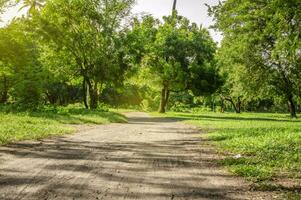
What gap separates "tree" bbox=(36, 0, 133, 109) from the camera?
4009 cm

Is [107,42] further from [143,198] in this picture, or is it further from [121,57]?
[143,198]

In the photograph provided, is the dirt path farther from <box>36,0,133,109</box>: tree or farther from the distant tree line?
<box>36,0,133,109</box>: tree

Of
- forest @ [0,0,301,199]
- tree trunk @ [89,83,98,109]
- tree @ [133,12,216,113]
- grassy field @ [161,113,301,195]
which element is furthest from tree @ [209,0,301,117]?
tree trunk @ [89,83,98,109]

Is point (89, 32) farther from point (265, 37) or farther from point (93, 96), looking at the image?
point (265, 37)

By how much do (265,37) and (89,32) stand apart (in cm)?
1769

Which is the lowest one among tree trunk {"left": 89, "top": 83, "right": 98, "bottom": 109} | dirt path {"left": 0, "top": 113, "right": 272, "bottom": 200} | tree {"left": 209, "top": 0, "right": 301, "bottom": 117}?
dirt path {"left": 0, "top": 113, "right": 272, "bottom": 200}

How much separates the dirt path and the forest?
1.02 metres

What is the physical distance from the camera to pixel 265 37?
3306cm

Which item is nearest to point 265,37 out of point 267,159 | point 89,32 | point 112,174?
point 89,32

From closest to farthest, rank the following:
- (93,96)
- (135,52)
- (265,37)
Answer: (265,37) < (93,96) < (135,52)

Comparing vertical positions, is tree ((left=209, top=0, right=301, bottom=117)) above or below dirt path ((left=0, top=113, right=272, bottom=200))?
above

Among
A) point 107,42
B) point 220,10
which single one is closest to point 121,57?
point 107,42

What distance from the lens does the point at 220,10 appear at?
84.3 ft

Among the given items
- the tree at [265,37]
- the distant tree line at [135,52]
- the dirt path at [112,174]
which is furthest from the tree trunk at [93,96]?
the dirt path at [112,174]
